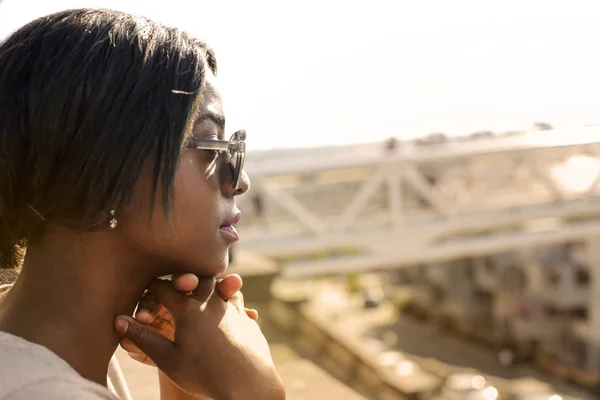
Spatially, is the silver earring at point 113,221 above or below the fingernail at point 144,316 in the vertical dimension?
above

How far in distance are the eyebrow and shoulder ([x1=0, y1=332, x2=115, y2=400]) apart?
227mm

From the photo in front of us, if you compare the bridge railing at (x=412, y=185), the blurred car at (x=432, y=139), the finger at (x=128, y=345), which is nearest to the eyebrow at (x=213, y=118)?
the finger at (x=128, y=345)

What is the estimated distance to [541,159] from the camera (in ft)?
16.6

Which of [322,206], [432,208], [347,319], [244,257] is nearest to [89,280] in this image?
[244,257]

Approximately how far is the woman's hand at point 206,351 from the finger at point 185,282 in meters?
0.01

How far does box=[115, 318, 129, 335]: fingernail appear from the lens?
75 cm

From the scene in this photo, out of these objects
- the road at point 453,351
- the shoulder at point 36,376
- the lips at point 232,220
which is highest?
the lips at point 232,220

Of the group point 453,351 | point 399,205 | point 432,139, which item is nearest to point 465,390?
point 399,205

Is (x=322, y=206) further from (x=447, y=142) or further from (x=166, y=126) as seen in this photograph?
(x=166, y=126)

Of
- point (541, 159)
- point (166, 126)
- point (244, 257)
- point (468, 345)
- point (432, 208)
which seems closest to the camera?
point (166, 126)

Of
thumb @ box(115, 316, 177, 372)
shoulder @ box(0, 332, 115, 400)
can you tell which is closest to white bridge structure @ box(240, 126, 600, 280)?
thumb @ box(115, 316, 177, 372)

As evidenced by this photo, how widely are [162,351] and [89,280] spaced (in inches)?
3.6

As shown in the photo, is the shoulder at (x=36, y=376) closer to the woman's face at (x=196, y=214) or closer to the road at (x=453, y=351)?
the woman's face at (x=196, y=214)

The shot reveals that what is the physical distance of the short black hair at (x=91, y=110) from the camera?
0.66 meters
